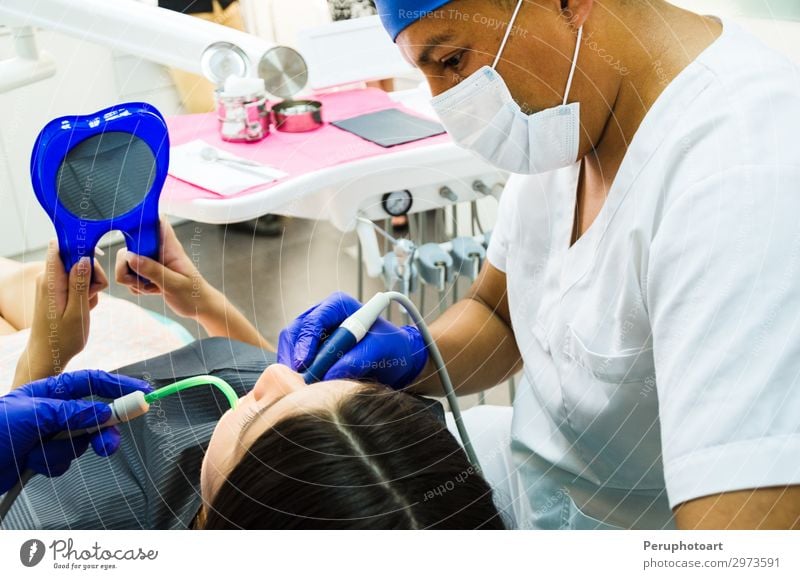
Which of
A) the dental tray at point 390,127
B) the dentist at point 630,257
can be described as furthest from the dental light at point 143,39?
the dentist at point 630,257

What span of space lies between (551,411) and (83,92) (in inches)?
24.2

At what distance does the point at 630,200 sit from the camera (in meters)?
0.77

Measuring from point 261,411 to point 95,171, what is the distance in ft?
0.90

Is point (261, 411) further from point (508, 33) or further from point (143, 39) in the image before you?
point (143, 39)

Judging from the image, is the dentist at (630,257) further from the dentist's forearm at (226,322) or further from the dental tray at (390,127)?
the dental tray at (390,127)

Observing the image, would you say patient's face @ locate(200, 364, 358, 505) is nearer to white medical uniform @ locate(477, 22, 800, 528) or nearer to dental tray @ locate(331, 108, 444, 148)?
white medical uniform @ locate(477, 22, 800, 528)

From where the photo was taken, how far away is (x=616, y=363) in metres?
0.77

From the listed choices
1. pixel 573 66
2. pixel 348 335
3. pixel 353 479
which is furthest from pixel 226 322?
pixel 573 66

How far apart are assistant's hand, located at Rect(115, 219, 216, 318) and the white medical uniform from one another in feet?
1.22

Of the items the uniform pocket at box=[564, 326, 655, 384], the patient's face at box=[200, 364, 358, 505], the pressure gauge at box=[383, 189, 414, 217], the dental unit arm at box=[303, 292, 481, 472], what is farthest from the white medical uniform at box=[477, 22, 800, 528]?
the pressure gauge at box=[383, 189, 414, 217]

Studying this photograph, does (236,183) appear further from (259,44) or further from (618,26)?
(618,26)

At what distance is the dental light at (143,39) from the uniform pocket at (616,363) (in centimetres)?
73

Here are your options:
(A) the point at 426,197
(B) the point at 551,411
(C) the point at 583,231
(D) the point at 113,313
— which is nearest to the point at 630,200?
(C) the point at 583,231

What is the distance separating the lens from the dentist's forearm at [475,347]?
1.03 m
